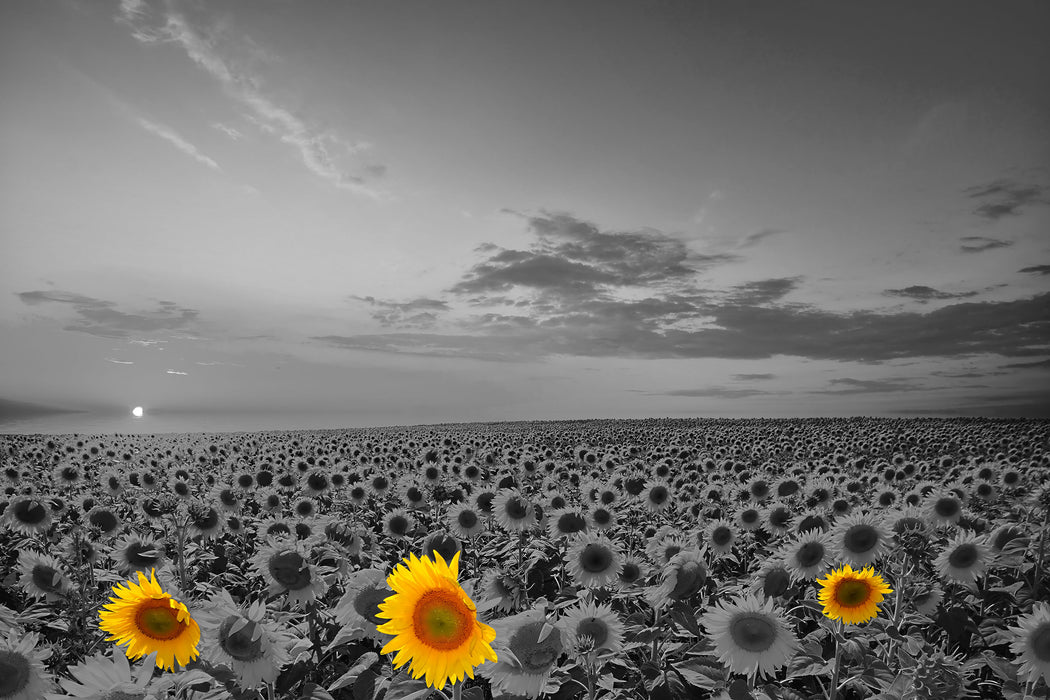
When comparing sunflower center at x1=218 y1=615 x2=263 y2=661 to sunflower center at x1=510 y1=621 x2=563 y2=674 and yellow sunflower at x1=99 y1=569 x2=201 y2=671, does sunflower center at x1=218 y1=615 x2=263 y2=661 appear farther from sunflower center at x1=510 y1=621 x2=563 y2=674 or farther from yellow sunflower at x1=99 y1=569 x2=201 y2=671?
sunflower center at x1=510 y1=621 x2=563 y2=674

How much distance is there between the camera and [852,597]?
4574mm

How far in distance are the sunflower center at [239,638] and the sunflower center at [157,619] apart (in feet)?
1.87

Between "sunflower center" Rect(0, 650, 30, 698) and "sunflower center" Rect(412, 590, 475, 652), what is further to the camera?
"sunflower center" Rect(0, 650, 30, 698)

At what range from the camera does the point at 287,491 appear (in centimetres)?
1545

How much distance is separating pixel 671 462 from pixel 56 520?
17.0m

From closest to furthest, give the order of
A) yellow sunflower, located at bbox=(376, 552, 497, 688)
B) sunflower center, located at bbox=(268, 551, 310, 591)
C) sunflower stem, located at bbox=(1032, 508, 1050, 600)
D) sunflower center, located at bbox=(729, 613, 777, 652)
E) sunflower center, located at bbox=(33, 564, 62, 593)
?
yellow sunflower, located at bbox=(376, 552, 497, 688)
sunflower center, located at bbox=(729, 613, 777, 652)
sunflower center, located at bbox=(268, 551, 310, 591)
sunflower center, located at bbox=(33, 564, 62, 593)
sunflower stem, located at bbox=(1032, 508, 1050, 600)

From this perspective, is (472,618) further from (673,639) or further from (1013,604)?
(1013,604)

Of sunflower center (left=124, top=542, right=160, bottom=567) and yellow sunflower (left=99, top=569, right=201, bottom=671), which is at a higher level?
yellow sunflower (left=99, top=569, right=201, bottom=671)

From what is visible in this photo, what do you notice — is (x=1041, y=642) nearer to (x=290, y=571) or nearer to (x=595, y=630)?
(x=595, y=630)

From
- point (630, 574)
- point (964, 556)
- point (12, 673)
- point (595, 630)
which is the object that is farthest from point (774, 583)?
point (12, 673)

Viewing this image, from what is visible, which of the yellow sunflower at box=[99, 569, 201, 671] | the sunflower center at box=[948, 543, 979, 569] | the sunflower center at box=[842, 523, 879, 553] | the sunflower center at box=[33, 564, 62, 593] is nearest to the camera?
the yellow sunflower at box=[99, 569, 201, 671]

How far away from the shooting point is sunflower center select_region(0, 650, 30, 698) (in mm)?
3250

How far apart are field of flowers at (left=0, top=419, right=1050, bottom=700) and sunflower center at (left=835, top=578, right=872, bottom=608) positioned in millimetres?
17

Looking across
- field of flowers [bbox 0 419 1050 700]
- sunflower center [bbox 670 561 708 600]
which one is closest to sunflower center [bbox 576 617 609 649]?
field of flowers [bbox 0 419 1050 700]
